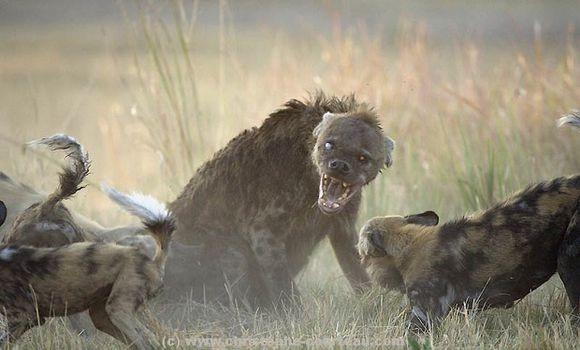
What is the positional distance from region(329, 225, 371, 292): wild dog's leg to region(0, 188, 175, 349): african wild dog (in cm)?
184

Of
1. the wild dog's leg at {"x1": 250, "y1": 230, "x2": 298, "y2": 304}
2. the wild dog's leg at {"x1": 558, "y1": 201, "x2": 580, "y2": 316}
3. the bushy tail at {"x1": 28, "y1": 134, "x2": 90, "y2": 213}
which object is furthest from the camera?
the wild dog's leg at {"x1": 250, "y1": 230, "x2": 298, "y2": 304}

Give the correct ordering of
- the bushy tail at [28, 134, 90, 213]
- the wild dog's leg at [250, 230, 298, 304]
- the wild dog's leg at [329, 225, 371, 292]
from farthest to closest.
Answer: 1. the wild dog's leg at [329, 225, 371, 292]
2. the wild dog's leg at [250, 230, 298, 304]
3. the bushy tail at [28, 134, 90, 213]

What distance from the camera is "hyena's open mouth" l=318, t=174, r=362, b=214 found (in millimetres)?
7055

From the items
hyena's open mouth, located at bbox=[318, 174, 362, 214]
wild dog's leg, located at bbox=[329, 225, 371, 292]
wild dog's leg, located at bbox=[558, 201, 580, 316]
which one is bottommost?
wild dog's leg, located at bbox=[329, 225, 371, 292]

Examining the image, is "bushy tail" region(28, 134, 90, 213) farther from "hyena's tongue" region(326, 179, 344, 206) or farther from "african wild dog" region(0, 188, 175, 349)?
"hyena's tongue" region(326, 179, 344, 206)

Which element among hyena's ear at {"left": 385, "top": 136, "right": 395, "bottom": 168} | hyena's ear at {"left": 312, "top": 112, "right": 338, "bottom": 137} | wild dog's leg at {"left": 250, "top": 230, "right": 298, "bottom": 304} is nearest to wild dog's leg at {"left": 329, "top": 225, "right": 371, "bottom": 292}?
wild dog's leg at {"left": 250, "top": 230, "right": 298, "bottom": 304}

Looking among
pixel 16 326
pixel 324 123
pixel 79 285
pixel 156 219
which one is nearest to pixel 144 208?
pixel 156 219

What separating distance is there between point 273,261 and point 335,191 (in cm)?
59

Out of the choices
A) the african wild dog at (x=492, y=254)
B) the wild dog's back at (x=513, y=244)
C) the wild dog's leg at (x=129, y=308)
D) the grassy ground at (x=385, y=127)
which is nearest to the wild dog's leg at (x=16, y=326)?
the wild dog's leg at (x=129, y=308)

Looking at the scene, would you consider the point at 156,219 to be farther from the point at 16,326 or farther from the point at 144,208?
the point at 16,326

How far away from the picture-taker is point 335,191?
7160mm

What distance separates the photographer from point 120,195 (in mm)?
6230

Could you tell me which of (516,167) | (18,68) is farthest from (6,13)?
(516,167)

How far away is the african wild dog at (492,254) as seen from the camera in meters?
6.36
